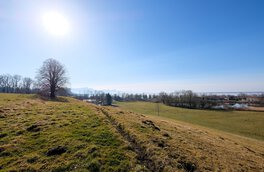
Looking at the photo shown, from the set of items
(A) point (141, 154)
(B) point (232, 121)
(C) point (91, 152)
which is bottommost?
(B) point (232, 121)

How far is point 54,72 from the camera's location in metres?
37.7

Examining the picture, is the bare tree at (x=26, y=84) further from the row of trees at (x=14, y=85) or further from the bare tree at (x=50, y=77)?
the bare tree at (x=50, y=77)

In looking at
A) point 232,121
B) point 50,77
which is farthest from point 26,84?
point 232,121

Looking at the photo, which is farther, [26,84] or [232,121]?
[26,84]

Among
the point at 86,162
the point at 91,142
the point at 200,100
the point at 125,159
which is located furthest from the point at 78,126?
the point at 200,100

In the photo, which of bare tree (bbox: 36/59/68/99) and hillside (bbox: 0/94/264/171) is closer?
hillside (bbox: 0/94/264/171)

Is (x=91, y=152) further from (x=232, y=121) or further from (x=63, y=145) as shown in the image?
(x=232, y=121)

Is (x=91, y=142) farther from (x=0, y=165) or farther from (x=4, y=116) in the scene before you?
(x=4, y=116)

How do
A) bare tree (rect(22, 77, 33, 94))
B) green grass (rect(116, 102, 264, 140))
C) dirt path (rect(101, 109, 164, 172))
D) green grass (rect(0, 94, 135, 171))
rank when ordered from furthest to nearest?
bare tree (rect(22, 77, 33, 94))
green grass (rect(116, 102, 264, 140))
dirt path (rect(101, 109, 164, 172))
green grass (rect(0, 94, 135, 171))

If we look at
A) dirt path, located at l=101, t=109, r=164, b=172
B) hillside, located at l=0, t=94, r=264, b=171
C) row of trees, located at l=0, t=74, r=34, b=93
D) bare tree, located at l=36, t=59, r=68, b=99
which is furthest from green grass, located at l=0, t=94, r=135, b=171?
row of trees, located at l=0, t=74, r=34, b=93

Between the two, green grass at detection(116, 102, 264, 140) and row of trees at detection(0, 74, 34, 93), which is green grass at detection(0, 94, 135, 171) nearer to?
green grass at detection(116, 102, 264, 140)

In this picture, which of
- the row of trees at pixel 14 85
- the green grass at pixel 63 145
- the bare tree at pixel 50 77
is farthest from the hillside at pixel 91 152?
the row of trees at pixel 14 85

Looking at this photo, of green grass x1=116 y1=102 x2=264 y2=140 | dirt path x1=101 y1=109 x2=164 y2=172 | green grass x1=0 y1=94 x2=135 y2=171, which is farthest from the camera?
green grass x1=116 y1=102 x2=264 y2=140

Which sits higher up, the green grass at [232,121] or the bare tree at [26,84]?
the bare tree at [26,84]
